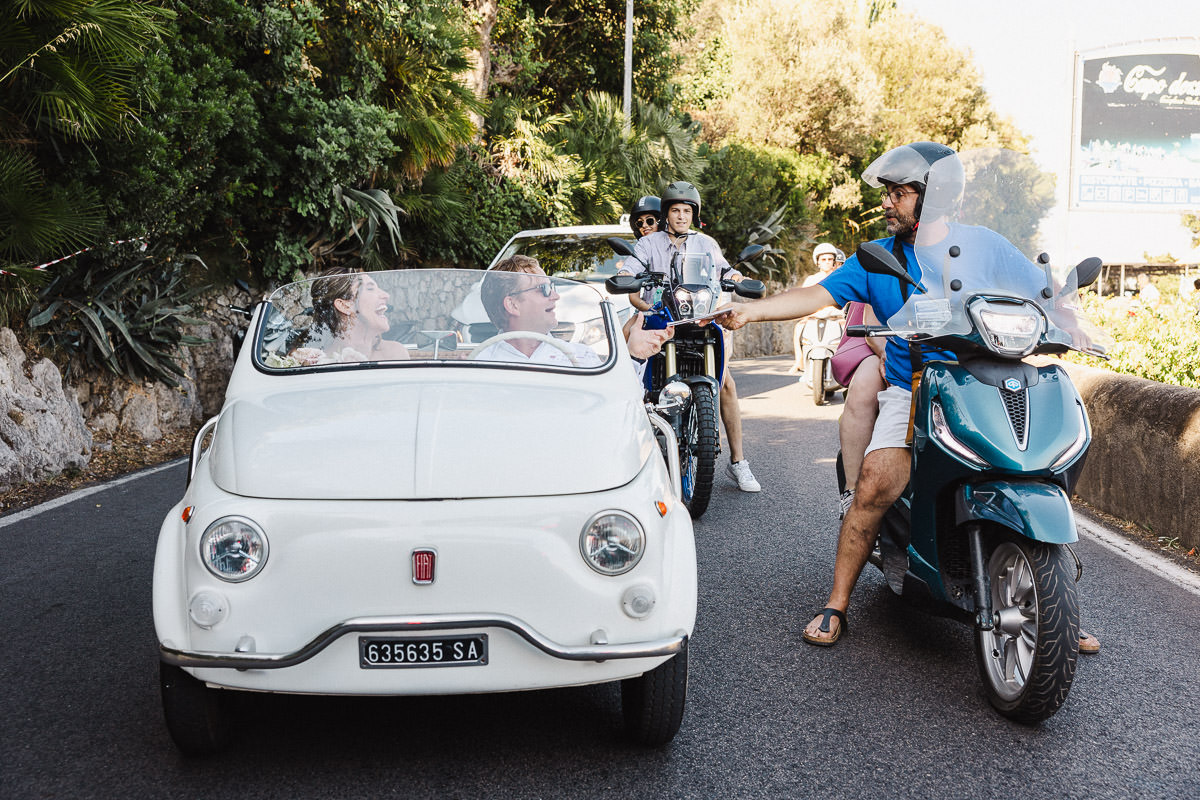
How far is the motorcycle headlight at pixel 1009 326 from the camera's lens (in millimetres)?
3680

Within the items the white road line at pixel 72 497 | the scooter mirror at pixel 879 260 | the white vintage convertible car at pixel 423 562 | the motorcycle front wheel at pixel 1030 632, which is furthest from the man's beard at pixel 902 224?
the white road line at pixel 72 497

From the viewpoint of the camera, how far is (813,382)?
513 inches

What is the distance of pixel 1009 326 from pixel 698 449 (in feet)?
9.70

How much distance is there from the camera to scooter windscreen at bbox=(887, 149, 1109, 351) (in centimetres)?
385

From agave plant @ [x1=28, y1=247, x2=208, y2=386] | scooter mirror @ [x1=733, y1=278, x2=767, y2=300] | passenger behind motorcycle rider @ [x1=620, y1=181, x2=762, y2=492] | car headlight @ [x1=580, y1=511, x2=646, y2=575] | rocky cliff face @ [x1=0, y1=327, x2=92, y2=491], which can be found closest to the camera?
car headlight @ [x1=580, y1=511, x2=646, y2=575]

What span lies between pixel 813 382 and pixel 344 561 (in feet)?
34.5

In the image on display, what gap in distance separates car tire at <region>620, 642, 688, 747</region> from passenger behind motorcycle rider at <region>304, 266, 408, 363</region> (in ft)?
4.77

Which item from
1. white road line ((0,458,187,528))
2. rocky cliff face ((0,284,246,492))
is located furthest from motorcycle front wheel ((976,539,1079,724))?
rocky cliff face ((0,284,246,492))

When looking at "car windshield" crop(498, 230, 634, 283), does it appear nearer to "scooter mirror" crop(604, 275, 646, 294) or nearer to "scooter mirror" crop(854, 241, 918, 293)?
"scooter mirror" crop(604, 275, 646, 294)

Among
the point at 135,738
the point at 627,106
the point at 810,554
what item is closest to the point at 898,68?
the point at 627,106

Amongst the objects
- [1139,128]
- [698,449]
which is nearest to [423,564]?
[698,449]

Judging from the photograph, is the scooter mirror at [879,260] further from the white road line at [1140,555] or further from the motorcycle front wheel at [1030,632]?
the white road line at [1140,555]

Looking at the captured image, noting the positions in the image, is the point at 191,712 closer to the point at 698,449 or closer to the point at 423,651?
the point at 423,651

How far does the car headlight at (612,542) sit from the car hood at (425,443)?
0.13 meters
